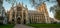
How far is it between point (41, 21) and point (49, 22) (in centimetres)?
20

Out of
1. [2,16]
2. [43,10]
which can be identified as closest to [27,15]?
[43,10]

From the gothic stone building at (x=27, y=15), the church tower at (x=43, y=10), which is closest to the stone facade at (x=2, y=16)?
the gothic stone building at (x=27, y=15)

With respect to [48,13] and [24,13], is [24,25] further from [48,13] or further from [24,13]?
[48,13]

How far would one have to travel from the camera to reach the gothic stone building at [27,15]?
15.9 feet

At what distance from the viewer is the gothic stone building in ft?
15.9

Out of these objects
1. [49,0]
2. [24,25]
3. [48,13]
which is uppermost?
[49,0]

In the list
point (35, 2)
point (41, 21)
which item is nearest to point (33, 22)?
point (41, 21)

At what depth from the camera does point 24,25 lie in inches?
190

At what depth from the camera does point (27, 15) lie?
16.0ft

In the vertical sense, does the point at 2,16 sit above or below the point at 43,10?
below

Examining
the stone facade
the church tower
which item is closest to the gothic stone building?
the church tower

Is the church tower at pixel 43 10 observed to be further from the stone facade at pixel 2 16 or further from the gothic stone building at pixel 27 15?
the stone facade at pixel 2 16

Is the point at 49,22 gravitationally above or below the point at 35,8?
below

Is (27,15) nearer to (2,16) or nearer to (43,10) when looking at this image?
(43,10)
